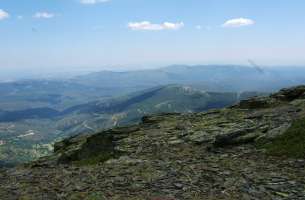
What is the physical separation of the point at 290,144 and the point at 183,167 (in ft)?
22.2

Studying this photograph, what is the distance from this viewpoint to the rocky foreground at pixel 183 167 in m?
19.1

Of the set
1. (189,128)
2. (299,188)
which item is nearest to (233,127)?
(189,128)

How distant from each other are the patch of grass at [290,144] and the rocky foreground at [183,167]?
113 mm

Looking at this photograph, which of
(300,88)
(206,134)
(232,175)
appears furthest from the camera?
(300,88)

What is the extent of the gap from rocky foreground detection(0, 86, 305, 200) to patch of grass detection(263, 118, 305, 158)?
0.37ft

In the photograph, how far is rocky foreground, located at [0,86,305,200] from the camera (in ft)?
62.6

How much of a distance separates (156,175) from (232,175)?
4115 mm

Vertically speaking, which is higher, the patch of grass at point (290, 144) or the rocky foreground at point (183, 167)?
the patch of grass at point (290, 144)

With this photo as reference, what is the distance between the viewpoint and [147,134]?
38.5 meters

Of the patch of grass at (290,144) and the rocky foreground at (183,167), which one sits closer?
the rocky foreground at (183,167)

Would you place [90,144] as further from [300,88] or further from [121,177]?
[300,88]

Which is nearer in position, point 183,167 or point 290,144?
point 183,167

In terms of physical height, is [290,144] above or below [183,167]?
above

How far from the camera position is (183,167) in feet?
77.9
